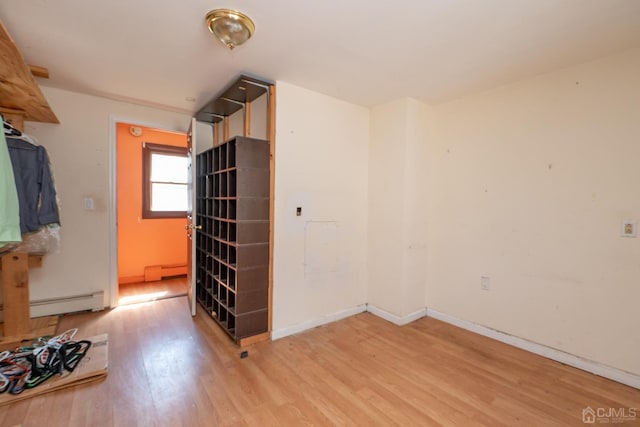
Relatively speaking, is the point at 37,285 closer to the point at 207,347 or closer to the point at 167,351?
the point at 167,351

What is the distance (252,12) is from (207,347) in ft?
8.36

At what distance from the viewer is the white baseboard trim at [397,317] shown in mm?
2946

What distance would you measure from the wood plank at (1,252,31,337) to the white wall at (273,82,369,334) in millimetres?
2119

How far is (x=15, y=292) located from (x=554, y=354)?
4533mm

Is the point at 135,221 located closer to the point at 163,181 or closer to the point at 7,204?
the point at 163,181

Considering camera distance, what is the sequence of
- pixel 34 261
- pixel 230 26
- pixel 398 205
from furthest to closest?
pixel 398 205, pixel 34 261, pixel 230 26

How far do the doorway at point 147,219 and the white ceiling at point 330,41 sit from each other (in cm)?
167

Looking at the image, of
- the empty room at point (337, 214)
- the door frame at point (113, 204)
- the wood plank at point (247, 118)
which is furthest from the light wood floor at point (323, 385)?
the wood plank at point (247, 118)

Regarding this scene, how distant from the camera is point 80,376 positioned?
1913mm

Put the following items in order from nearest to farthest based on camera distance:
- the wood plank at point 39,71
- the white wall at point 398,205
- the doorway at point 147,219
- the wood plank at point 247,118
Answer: the wood plank at point 39,71
the wood plank at point 247,118
the white wall at point 398,205
the doorway at point 147,219

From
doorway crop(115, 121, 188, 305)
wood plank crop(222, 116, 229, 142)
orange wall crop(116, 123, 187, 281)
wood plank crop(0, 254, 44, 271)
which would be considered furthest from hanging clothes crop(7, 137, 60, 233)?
orange wall crop(116, 123, 187, 281)

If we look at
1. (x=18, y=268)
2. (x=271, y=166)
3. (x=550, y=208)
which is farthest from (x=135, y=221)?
A: (x=550, y=208)

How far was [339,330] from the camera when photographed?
280cm

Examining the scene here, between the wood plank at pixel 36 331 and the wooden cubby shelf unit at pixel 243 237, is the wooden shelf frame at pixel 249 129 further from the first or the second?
the wood plank at pixel 36 331
